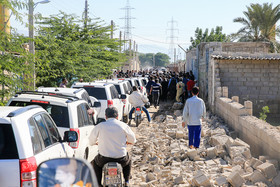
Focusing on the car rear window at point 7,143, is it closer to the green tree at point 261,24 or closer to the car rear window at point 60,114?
the car rear window at point 60,114

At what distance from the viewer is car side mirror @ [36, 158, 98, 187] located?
2826mm

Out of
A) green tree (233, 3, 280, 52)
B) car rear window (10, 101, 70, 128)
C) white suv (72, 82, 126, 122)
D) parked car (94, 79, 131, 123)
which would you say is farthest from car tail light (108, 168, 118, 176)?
green tree (233, 3, 280, 52)

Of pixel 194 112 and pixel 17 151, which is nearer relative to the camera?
pixel 17 151

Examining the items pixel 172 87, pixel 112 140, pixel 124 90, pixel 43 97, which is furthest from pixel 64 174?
pixel 172 87

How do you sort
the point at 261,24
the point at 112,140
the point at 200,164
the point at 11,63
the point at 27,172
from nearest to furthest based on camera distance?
the point at 27,172 → the point at 112,140 → the point at 11,63 → the point at 200,164 → the point at 261,24

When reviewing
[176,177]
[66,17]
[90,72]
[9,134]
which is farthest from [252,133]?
[66,17]

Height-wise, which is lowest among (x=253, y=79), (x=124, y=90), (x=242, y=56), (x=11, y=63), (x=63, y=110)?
(x=124, y=90)

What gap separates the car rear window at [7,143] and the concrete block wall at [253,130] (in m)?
5.53

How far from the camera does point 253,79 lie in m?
20.1

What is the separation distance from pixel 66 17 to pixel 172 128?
1178cm

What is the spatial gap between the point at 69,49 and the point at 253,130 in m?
11.0

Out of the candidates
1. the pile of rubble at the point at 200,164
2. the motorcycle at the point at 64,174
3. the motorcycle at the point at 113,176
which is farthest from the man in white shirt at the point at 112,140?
the motorcycle at the point at 64,174

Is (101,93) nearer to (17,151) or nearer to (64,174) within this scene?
(17,151)

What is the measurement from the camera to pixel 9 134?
4.29 metres
